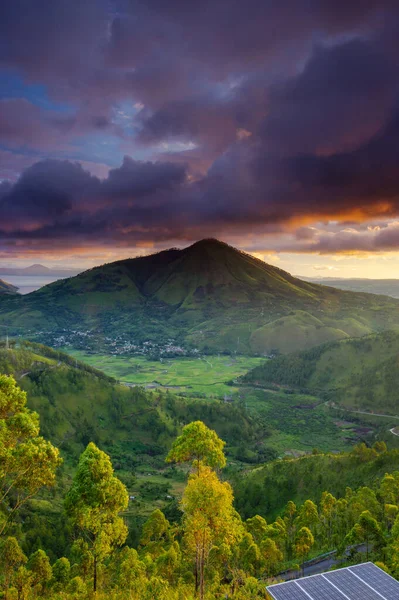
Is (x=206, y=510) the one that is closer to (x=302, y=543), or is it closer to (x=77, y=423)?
(x=302, y=543)

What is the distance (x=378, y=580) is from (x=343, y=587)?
3.28m

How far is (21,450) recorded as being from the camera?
80.4 feet

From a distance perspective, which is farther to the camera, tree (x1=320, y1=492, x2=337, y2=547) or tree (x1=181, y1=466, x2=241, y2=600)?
tree (x1=320, y1=492, x2=337, y2=547)

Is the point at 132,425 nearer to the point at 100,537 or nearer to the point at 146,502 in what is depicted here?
the point at 146,502

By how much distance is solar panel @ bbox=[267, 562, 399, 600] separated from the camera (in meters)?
32.9

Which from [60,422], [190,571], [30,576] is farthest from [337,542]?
[60,422]

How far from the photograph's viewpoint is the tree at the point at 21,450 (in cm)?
2442

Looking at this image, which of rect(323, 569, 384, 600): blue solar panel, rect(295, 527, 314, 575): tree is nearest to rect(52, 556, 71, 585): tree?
rect(323, 569, 384, 600): blue solar panel

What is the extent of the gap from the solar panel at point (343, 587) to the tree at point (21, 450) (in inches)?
888

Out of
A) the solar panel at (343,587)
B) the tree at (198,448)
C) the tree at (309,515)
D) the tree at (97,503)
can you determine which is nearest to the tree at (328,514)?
the tree at (309,515)

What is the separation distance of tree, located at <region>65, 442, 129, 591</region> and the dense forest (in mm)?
74

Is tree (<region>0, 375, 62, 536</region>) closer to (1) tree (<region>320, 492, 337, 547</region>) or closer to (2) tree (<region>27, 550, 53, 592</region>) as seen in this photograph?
(2) tree (<region>27, 550, 53, 592</region>)

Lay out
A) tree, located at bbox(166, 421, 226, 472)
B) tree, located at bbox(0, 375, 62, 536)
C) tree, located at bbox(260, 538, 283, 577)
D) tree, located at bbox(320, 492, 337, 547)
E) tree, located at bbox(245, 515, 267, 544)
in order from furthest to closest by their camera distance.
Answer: tree, located at bbox(320, 492, 337, 547)
tree, located at bbox(245, 515, 267, 544)
tree, located at bbox(260, 538, 283, 577)
tree, located at bbox(166, 421, 226, 472)
tree, located at bbox(0, 375, 62, 536)

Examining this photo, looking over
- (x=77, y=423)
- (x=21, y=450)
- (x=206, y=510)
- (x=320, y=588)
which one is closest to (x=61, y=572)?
(x=206, y=510)
